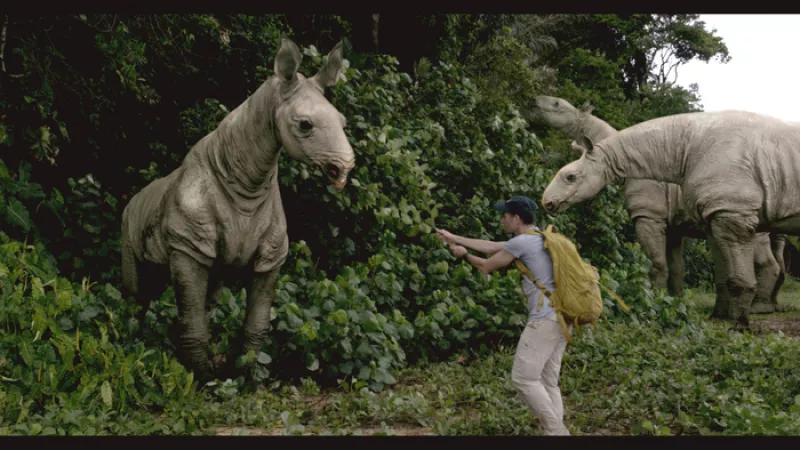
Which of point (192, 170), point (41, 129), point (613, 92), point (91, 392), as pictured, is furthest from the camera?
point (613, 92)

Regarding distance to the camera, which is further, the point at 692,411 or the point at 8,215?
the point at 8,215

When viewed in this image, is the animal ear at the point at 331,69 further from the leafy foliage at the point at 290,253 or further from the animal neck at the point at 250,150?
the leafy foliage at the point at 290,253

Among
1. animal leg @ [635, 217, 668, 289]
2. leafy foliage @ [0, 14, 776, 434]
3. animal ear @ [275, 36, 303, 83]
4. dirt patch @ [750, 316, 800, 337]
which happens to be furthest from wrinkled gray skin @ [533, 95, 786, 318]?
animal ear @ [275, 36, 303, 83]

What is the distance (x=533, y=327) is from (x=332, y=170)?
1.64m

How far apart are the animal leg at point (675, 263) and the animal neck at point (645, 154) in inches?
91.4

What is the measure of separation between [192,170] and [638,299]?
545cm

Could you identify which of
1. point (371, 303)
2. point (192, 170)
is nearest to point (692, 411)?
point (371, 303)

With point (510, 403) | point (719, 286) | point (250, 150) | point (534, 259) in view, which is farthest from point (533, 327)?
point (719, 286)

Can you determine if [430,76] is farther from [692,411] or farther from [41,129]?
[692,411]

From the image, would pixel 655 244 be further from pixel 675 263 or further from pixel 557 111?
pixel 557 111

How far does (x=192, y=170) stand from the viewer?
5.76 m

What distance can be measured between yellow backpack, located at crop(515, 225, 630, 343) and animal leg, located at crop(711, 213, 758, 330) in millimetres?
3979

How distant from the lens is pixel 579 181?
9781 millimetres

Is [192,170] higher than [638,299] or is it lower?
higher
